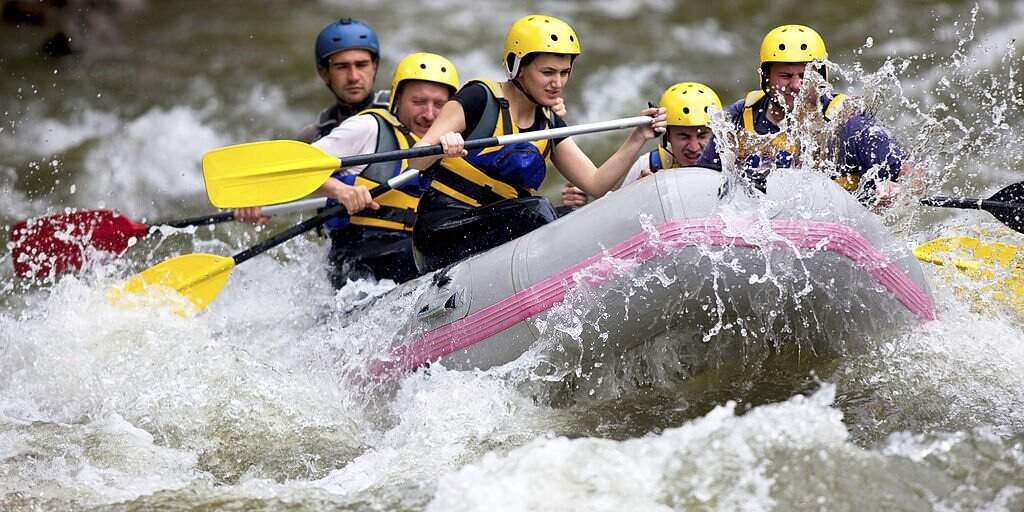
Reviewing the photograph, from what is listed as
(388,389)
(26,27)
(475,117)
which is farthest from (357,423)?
(26,27)

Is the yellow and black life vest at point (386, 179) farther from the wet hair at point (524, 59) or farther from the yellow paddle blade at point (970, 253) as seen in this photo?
the yellow paddle blade at point (970, 253)

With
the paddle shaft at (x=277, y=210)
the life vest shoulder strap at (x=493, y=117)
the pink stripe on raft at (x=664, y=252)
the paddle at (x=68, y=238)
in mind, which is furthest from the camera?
the paddle at (x=68, y=238)

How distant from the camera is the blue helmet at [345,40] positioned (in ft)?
20.3

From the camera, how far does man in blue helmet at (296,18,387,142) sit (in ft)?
20.2

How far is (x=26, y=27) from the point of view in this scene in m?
12.0

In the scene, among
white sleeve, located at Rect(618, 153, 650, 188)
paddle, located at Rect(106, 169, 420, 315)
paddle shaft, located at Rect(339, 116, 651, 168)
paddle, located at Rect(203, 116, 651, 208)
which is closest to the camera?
paddle shaft, located at Rect(339, 116, 651, 168)

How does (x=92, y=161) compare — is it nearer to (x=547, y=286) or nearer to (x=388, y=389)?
(x=388, y=389)

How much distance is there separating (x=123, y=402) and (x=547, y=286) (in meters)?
1.85

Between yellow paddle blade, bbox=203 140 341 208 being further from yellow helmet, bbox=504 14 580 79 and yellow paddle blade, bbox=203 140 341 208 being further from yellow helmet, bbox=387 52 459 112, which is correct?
yellow helmet, bbox=504 14 580 79

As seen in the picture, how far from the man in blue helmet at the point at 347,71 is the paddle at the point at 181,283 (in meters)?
0.69

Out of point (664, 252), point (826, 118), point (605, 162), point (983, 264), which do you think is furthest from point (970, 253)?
point (664, 252)

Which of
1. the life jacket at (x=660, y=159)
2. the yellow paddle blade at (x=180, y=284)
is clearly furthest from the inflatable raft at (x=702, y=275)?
the yellow paddle blade at (x=180, y=284)

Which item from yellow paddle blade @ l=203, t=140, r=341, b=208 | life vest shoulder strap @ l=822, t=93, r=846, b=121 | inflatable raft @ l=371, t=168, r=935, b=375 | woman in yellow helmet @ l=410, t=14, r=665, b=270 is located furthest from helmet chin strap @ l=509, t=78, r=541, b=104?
life vest shoulder strap @ l=822, t=93, r=846, b=121

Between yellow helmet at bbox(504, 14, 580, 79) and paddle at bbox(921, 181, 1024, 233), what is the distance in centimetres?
154
